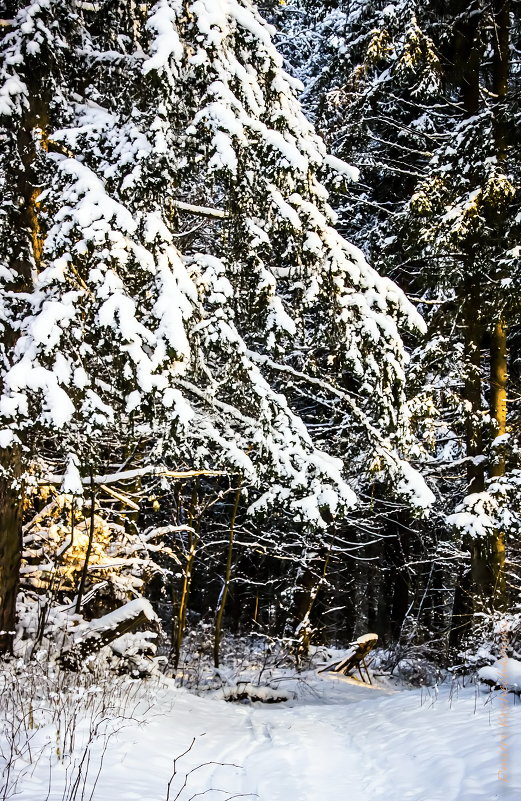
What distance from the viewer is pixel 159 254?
5.34 metres

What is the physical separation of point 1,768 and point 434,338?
27.5 feet

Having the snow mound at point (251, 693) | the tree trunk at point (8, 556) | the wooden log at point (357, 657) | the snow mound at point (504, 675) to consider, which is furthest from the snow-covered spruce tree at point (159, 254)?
the wooden log at point (357, 657)

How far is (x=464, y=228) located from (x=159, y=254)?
5920 millimetres

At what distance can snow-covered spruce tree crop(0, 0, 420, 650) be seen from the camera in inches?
195

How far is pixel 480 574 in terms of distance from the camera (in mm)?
9305

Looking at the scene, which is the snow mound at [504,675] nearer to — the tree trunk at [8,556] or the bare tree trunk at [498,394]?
the bare tree trunk at [498,394]

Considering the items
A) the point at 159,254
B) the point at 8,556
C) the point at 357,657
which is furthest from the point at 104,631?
→ the point at 357,657

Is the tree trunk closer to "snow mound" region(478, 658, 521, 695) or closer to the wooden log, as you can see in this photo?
"snow mound" region(478, 658, 521, 695)

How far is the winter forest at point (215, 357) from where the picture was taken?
4.81 meters

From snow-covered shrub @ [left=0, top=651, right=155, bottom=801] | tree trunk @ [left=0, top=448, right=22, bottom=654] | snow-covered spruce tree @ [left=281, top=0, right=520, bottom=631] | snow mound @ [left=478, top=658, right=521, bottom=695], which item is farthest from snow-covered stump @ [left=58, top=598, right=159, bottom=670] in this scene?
snow-covered spruce tree @ [left=281, top=0, right=520, bottom=631]

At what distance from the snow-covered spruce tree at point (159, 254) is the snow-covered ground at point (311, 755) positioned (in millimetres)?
2262

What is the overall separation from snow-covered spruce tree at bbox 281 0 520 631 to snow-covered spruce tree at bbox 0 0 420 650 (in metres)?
2.86

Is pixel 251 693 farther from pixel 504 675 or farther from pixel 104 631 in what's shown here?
pixel 504 675

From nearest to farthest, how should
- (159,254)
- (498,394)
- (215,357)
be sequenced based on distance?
1. (159,254)
2. (215,357)
3. (498,394)
